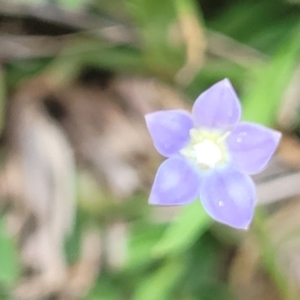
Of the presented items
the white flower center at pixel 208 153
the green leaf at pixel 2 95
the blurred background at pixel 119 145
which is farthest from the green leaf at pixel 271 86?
the green leaf at pixel 2 95

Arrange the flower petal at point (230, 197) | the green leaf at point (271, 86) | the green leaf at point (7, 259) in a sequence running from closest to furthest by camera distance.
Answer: the flower petal at point (230, 197), the green leaf at point (271, 86), the green leaf at point (7, 259)

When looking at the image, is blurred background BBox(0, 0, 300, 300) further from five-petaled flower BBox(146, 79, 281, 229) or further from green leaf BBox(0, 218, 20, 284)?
five-petaled flower BBox(146, 79, 281, 229)

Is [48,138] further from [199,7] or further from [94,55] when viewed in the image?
[199,7]

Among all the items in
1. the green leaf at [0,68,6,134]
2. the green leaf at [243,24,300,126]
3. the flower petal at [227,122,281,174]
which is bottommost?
the green leaf at [0,68,6,134]

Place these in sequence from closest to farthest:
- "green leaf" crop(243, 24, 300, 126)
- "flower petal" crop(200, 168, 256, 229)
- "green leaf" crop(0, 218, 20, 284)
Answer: "flower petal" crop(200, 168, 256, 229)
"green leaf" crop(243, 24, 300, 126)
"green leaf" crop(0, 218, 20, 284)

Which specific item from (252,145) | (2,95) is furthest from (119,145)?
(252,145)

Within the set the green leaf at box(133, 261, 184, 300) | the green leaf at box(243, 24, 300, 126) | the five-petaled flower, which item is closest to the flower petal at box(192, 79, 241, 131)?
the five-petaled flower

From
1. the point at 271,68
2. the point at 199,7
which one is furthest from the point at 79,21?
the point at 271,68

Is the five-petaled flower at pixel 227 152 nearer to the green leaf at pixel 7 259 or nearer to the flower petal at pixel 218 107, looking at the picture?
the flower petal at pixel 218 107
